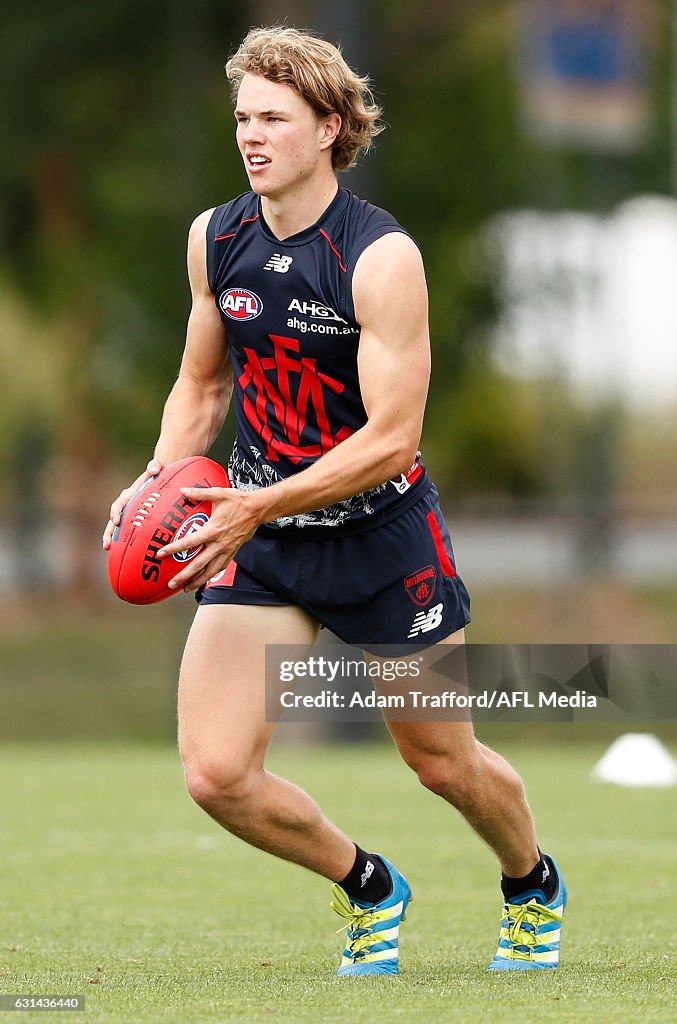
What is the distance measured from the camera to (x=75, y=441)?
23094mm

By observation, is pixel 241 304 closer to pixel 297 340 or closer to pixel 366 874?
pixel 297 340

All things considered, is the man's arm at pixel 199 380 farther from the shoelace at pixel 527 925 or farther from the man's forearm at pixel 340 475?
the shoelace at pixel 527 925

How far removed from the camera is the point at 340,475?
4.55 metres

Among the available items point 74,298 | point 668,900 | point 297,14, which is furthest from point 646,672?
point 74,298

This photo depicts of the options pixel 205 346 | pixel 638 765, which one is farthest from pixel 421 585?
pixel 638 765

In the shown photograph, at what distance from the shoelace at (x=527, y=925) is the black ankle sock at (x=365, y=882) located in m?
0.38

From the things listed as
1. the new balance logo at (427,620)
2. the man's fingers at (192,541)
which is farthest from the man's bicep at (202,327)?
the new balance logo at (427,620)

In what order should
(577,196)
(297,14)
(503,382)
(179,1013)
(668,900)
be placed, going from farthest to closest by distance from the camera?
(503,382) → (577,196) → (297,14) → (668,900) → (179,1013)

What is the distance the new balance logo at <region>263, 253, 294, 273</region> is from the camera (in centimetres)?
478

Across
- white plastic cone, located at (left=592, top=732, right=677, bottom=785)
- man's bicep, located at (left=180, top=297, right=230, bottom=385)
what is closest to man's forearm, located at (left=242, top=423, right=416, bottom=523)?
man's bicep, located at (left=180, top=297, right=230, bottom=385)

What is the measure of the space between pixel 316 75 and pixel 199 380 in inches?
38.1

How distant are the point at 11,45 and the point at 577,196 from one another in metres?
7.18

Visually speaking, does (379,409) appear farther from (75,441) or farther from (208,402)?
(75,441)

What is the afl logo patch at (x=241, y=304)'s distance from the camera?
15.7 ft
